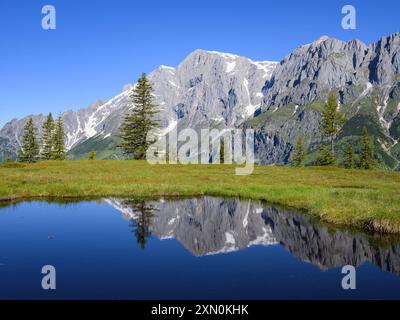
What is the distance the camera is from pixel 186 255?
2214cm

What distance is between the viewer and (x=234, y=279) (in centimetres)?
1778

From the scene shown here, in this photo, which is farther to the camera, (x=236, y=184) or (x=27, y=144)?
(x=27, y=144)

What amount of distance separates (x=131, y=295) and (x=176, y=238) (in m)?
11.0

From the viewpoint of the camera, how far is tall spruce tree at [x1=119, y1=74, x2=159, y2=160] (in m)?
89.6

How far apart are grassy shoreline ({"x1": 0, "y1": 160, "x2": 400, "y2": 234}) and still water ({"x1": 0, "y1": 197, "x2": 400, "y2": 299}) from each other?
216 centimetres

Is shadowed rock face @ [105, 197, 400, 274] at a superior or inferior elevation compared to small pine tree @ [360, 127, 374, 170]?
inferior

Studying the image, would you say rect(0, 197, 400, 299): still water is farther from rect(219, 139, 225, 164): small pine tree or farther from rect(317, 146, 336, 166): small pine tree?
rect(219, 139, 225, 164): small pine tree

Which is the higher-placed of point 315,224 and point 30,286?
point 315,224

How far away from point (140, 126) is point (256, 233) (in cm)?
6612

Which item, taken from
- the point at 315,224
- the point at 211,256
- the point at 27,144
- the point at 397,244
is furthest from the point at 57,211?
the point at 27,144
